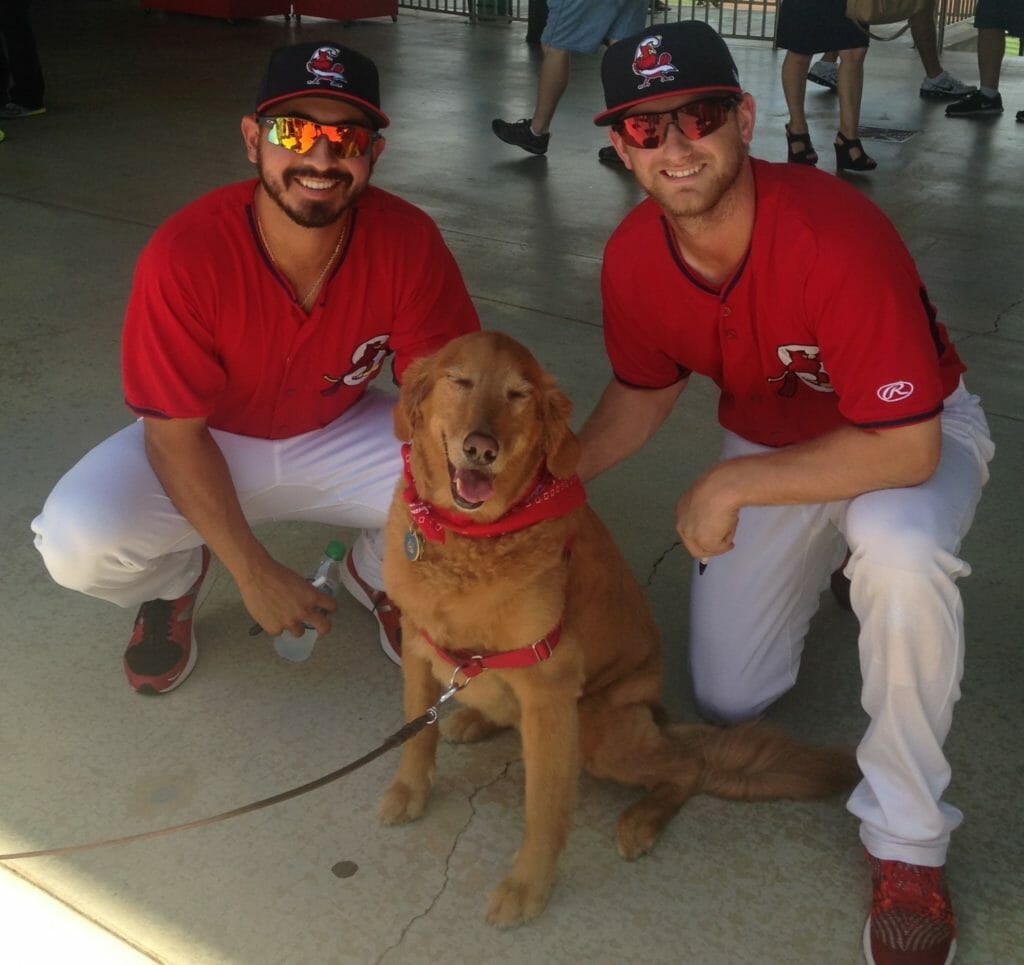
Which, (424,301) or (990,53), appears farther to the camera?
(990,53)

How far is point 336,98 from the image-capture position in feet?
9.18

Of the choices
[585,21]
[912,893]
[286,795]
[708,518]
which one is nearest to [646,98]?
[708,518]

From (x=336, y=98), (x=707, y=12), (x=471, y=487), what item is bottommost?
(x=707, y=12)

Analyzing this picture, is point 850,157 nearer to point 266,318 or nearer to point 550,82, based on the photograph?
point 550,82

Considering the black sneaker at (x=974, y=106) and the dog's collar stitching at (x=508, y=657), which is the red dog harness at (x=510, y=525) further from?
the black sneaker at (x=974, y=106)

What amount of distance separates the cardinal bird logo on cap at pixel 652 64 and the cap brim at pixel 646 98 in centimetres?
3

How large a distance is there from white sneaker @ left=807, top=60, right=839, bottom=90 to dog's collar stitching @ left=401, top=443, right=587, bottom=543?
960 cm

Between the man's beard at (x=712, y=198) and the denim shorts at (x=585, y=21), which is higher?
the man's beard at (x=712, y=198)

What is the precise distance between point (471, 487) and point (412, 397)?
0.87ft

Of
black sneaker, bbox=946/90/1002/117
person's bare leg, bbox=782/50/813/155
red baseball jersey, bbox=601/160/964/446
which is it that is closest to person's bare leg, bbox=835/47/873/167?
person's bare leg, bbox=782/50/813/155

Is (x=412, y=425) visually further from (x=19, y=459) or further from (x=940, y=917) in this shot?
(x=19, y=459)

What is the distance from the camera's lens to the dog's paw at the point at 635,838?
8.39 feet

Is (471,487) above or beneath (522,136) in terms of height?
above

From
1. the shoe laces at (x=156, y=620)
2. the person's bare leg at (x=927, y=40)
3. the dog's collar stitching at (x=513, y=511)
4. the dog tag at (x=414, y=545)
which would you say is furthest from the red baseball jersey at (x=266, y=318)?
the person's bare leg at (x=927, y=40)
